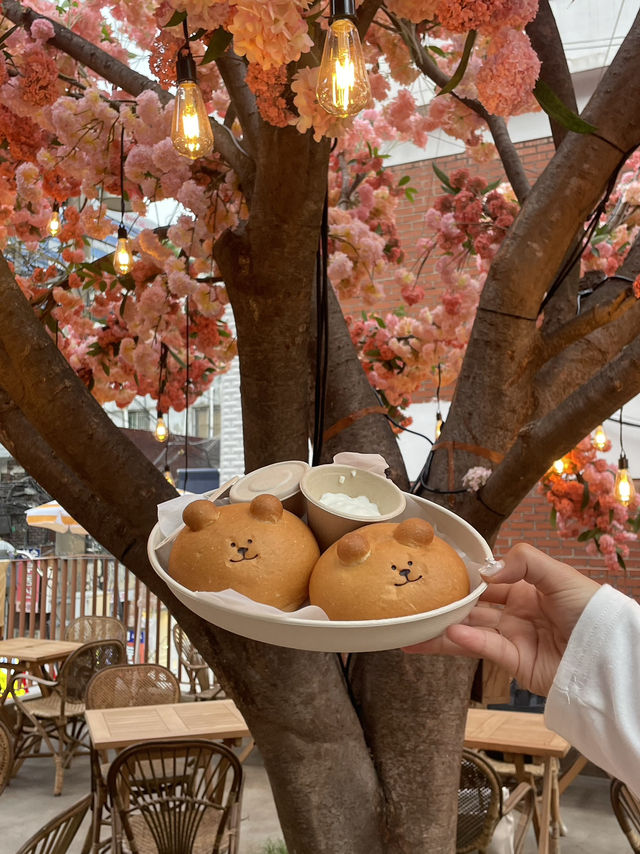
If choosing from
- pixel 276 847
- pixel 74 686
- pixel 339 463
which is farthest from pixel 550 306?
pixel 74 686

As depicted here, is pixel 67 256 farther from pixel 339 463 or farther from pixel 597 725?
pixel 597 725

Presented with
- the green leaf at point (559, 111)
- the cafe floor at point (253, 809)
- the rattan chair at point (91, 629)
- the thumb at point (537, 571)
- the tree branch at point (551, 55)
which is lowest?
the cafe floor at point (253, 809)

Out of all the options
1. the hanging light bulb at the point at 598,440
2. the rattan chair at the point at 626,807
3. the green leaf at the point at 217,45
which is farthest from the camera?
the hanging light bulb at the point at 598,440

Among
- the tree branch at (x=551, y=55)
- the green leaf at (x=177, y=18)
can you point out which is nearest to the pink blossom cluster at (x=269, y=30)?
the green leaf at (x=177, y=18)

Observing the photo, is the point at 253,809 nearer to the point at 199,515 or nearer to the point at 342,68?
the point at 199,515

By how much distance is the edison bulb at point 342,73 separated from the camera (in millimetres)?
925

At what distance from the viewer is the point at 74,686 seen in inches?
218

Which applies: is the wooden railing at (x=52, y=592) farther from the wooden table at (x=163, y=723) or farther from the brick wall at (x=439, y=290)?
the brick wall at (x=439, y=290)

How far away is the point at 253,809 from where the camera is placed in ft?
15.0

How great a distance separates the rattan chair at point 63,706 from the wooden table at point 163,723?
129 centimetres

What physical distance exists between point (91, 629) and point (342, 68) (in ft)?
20.6

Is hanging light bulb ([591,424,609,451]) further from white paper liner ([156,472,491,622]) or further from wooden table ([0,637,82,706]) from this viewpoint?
white paper liner ([156,472,491,622])

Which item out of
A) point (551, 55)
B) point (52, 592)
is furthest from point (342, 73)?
point (52, 592)

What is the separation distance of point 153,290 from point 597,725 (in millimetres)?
2454
